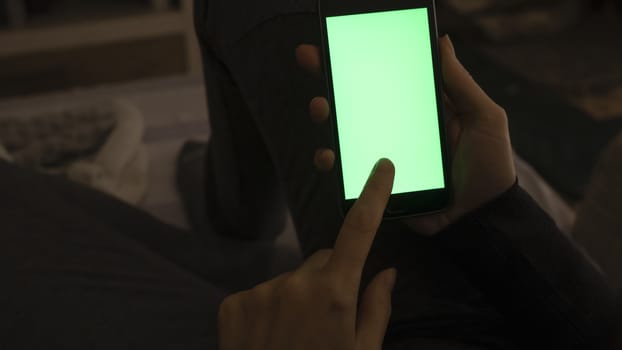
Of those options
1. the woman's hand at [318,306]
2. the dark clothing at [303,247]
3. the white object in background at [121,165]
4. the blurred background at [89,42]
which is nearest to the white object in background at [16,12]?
the blurred background at [89,42]

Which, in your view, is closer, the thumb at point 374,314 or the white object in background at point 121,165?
the thumb at point 374,314

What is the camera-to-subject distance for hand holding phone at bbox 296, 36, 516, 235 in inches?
19.2

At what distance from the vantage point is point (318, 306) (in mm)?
325

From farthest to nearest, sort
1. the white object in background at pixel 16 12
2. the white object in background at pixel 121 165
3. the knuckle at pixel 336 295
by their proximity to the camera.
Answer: the white object in background at pixel 16 12, the white object in background at pixel 121 165, the knuckle at pixel 336 295

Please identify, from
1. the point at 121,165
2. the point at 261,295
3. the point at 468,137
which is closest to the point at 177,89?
the point at 121,165

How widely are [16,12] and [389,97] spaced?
1.49 meters

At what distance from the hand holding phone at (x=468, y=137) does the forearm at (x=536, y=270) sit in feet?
0.05

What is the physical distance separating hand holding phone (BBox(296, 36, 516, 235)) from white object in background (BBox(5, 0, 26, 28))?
1442 millimetres

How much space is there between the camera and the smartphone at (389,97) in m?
0.49

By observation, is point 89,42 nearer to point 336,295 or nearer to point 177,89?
point 177,89

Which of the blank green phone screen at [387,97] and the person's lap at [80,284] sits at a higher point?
the blank green phone screen at [387,97]

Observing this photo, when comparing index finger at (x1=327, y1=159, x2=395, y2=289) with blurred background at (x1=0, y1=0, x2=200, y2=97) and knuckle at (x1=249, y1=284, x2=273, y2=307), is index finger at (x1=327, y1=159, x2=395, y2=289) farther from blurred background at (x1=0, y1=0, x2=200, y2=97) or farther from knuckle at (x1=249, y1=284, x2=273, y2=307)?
blurred background at (x1=0, y1=0, x2=200, y2=97)

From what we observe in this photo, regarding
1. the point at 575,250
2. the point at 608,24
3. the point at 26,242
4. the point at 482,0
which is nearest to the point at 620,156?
the point at 575,250

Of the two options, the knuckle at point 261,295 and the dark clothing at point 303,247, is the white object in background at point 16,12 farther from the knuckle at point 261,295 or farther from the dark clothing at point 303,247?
the knuckle at point 261,295
